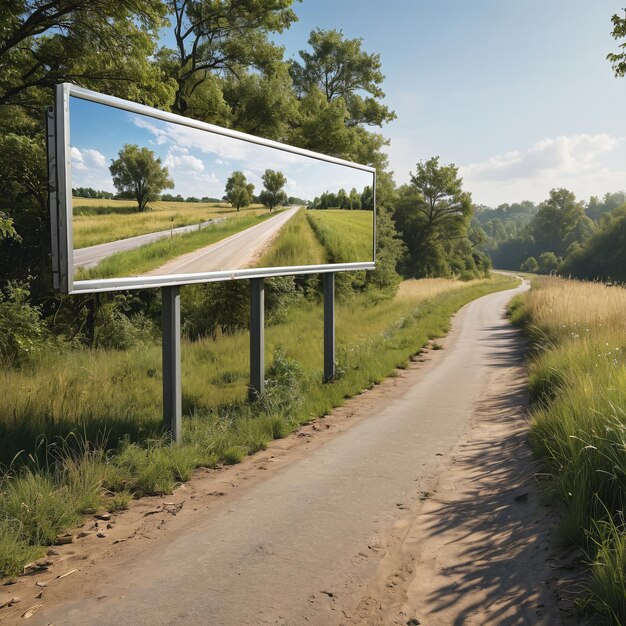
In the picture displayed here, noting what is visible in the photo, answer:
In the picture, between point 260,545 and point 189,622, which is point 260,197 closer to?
point 260,545

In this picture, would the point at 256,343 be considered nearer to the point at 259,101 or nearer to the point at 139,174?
the point at 139,174

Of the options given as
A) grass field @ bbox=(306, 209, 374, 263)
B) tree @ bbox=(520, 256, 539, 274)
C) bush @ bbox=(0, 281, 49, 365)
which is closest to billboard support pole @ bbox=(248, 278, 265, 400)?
grass field @ bbox=(306, 209, 374, 263)

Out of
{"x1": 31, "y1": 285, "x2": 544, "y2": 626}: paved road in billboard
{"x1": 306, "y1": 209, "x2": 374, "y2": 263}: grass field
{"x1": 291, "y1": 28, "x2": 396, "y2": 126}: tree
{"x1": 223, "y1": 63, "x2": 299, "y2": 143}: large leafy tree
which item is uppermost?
{"x1": 291, "y1": 28, "x2": 396, "y2": 126}: tree

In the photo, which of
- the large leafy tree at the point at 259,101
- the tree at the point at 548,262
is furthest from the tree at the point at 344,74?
the tree at the point at 548,262

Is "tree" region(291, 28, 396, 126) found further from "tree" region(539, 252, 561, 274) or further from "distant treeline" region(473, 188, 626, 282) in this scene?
"tree" region(539, 252, 561, 274)

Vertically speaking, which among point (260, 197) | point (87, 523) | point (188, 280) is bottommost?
point (87, 523)

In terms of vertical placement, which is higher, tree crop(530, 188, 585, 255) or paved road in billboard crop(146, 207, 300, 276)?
tree crop(530, 188, 585, 255)

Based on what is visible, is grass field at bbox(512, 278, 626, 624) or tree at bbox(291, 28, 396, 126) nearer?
grass field at bbox(512, 278, 626, 624)

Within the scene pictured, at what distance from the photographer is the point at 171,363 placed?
6.64m

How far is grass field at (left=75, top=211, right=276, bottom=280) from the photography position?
5.70 metres

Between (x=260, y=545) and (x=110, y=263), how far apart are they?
10.3 feet

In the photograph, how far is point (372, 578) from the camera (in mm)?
3807

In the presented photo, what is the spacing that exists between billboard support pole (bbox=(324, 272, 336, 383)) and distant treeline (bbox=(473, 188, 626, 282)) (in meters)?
33.9

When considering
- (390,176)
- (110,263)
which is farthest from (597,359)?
(390,176)
